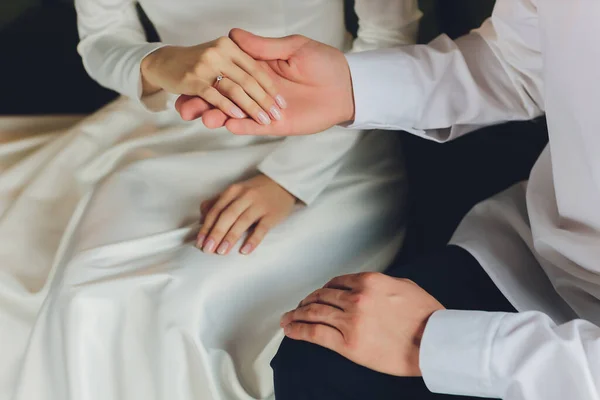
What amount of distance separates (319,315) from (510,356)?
0.60ft

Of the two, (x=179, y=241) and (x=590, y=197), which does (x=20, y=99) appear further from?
(x=590, y=197)

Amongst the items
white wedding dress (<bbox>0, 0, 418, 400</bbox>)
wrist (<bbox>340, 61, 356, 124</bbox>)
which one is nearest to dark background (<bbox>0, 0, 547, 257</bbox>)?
white wedding dress (<bbox>0, 0, 418, 400</bbox>)

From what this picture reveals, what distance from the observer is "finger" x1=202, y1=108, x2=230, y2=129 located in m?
0.70

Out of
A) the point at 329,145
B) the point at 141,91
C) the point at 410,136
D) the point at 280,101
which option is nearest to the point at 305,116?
the point at 280,101

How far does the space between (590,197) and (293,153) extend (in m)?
0.39

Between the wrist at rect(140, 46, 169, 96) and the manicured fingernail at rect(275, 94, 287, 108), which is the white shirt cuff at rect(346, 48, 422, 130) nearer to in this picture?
the manicured fingernail at rect(275, 94, 287, 108)

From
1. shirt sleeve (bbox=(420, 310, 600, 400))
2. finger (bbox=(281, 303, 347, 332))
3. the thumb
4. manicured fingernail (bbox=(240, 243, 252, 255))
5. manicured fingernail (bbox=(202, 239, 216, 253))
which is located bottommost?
manicured fingernail (bbox=(240, 243, 252, 255))

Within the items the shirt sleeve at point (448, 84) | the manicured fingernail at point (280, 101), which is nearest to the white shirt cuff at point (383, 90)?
the shirt sleeve at point (448, 84)

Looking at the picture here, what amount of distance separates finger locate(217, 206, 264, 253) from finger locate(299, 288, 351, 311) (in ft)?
0.54

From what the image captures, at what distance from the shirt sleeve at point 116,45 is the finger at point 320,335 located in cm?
41

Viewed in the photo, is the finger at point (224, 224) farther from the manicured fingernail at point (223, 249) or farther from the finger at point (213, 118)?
the finger at point (213, 118)

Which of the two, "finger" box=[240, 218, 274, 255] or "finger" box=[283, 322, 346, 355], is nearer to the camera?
"finger" box=[283, 322, 346, 355]

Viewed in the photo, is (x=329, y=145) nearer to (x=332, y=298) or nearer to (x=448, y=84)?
(x=448, y=84)

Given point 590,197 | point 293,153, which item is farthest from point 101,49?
point 590,197
